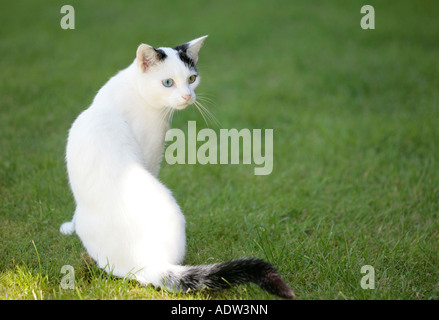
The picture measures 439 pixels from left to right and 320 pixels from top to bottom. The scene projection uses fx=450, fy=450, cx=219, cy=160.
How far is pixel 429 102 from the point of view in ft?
18.8

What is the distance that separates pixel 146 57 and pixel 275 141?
235cm

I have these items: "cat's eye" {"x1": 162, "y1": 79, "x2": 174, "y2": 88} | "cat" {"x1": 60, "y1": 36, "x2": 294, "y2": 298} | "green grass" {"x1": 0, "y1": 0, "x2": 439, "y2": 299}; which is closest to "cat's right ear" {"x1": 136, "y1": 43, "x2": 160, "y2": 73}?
"cat's eye" {"x1": 162, "y1": 79, "x2": 174, "y2": 88}

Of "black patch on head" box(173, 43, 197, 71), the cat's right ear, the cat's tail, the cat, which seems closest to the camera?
the cat's tail

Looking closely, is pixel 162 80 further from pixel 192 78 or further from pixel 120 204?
pixel 120 204

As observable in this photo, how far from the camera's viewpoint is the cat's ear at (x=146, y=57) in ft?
9.27

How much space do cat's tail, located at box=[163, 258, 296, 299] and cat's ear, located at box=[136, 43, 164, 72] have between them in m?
1.31

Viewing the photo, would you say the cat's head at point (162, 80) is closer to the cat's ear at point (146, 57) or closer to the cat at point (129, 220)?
the cat's ear at point (146, 57)

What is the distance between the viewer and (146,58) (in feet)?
9.48

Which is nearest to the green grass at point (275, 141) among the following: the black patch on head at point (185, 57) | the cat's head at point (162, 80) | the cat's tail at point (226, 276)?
the cat's tail at point (226, 276)

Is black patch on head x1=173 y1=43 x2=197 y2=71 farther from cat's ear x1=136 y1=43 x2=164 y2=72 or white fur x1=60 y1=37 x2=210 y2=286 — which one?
white fur x1=60 y1=37 x2=210 y2=286

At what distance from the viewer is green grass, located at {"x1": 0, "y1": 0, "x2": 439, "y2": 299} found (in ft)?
9.45

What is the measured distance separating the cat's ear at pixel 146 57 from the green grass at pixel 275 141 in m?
1.21

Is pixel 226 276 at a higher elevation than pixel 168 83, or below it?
below

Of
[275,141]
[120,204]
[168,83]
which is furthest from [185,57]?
[275,141]
